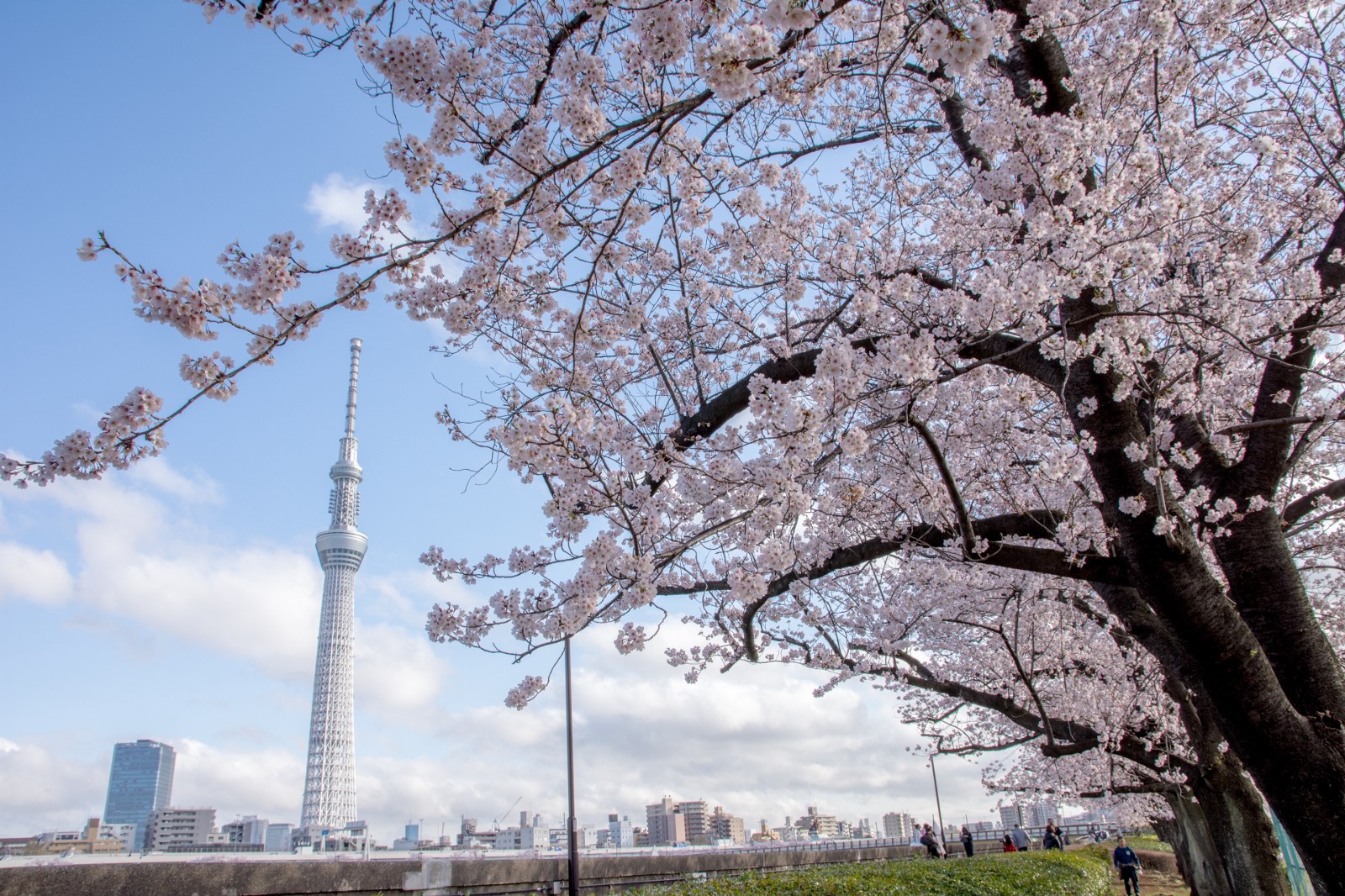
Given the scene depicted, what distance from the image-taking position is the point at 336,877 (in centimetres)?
595

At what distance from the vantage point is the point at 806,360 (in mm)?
5086

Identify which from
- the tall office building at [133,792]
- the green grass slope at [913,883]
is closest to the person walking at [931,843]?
the green grass slope at [913,883]

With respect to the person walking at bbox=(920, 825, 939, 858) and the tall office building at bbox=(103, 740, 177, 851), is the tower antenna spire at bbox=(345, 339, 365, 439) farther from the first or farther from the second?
the tall office building at bbox=(103, 740, 177, 851)

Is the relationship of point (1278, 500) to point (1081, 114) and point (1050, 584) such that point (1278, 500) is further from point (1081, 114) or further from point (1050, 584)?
point (1081, 114)

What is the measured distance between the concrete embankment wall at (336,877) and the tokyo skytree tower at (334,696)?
69.2m

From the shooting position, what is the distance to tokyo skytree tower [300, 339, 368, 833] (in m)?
69.9

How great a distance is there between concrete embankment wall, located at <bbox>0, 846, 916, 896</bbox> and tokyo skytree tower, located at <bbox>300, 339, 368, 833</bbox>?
6916 centimetres

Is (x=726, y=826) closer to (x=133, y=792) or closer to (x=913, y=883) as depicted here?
(x=913, y=883)

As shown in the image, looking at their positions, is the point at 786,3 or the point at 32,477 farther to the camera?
the point at 32,477

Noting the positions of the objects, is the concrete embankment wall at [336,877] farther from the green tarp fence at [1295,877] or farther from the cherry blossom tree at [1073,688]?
the green tarp fence at [1295,877]

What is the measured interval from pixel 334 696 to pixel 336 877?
73057 mm

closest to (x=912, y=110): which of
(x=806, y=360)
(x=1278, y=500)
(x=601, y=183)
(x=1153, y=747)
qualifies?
(x=806, y=360)

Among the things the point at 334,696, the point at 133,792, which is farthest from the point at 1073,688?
the point at 133,792

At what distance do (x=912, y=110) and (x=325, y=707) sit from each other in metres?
76.4
